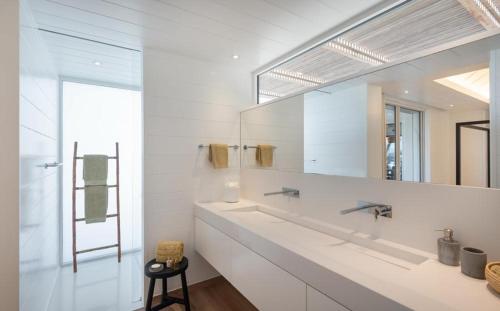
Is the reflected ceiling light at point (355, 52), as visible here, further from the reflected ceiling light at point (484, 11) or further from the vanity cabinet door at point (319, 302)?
the vanity cabinet door at point (319, 302)

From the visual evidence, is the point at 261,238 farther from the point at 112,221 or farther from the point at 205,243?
the point at 112,221

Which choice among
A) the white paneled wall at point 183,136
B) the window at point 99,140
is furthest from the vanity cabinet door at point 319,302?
the window at point 99,140

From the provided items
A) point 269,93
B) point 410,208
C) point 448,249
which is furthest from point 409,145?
point 269,93

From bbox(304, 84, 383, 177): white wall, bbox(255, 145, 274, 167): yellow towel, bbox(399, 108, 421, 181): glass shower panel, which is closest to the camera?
bbox(399, 108, 421, 181): glass shower panel

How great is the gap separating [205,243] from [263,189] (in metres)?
0.76

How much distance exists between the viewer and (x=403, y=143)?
1379 millimetres

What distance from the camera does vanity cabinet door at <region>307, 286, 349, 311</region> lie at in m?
1.03

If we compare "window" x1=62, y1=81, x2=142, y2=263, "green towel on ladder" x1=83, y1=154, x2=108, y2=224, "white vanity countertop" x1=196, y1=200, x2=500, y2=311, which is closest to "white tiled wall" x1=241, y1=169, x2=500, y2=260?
"white vanity countertop" x1=196, y1=200, x2=500, y2=311

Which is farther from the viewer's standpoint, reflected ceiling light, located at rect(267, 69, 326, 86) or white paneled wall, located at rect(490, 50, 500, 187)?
reflected ceiling light, located at rect(267, 69, 326, 86)

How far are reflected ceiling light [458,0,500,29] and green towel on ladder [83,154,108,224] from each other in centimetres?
337

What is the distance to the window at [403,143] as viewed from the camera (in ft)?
4.30

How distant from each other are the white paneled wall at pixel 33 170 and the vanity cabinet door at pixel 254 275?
1207mm

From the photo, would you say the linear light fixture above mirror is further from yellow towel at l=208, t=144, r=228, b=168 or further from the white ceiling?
yellow towel at l=208, t=144, r=228, b=168

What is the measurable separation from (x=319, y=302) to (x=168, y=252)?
55.2 inches
